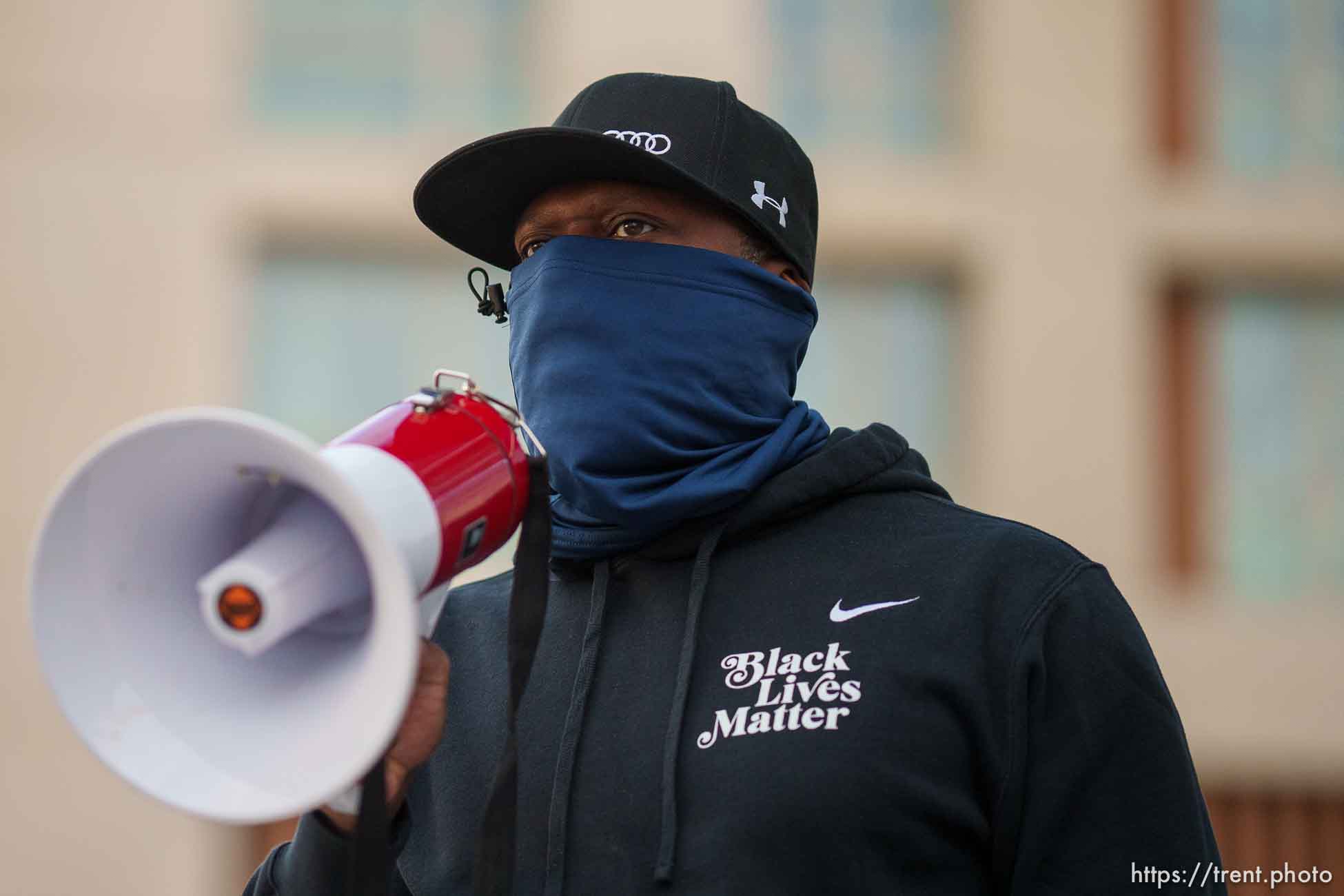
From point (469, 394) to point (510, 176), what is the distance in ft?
1.65

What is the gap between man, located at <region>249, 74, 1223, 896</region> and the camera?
2.07 meters

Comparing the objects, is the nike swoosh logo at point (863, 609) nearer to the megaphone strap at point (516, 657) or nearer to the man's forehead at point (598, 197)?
the megaphone strap at point (516, 657)

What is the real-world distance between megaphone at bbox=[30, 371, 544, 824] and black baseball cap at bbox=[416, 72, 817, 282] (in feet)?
1.69

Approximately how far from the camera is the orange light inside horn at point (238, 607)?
1874mm

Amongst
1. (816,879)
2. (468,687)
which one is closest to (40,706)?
(468,687)

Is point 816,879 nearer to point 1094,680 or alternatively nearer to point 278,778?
point 1094,680

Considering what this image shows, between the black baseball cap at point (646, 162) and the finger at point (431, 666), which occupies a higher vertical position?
the black baseball cap at point (646, 162)

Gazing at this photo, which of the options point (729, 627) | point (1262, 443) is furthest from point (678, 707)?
point (1262, 443)

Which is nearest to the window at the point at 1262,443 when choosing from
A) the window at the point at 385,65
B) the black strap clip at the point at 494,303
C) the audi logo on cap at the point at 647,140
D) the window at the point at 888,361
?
the window at the point at 888,361

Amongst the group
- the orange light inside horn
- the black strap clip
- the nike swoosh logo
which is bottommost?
the nike swoosh logo

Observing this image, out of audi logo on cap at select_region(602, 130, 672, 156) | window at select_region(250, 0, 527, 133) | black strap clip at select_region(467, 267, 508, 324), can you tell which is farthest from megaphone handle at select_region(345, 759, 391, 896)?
window at select_region(250, 0, 527, 133)

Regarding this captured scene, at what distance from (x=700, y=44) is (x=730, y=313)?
778cm

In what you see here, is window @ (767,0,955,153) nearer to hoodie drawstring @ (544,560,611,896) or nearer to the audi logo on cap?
the audi logo on cap

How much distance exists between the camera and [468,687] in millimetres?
2479
